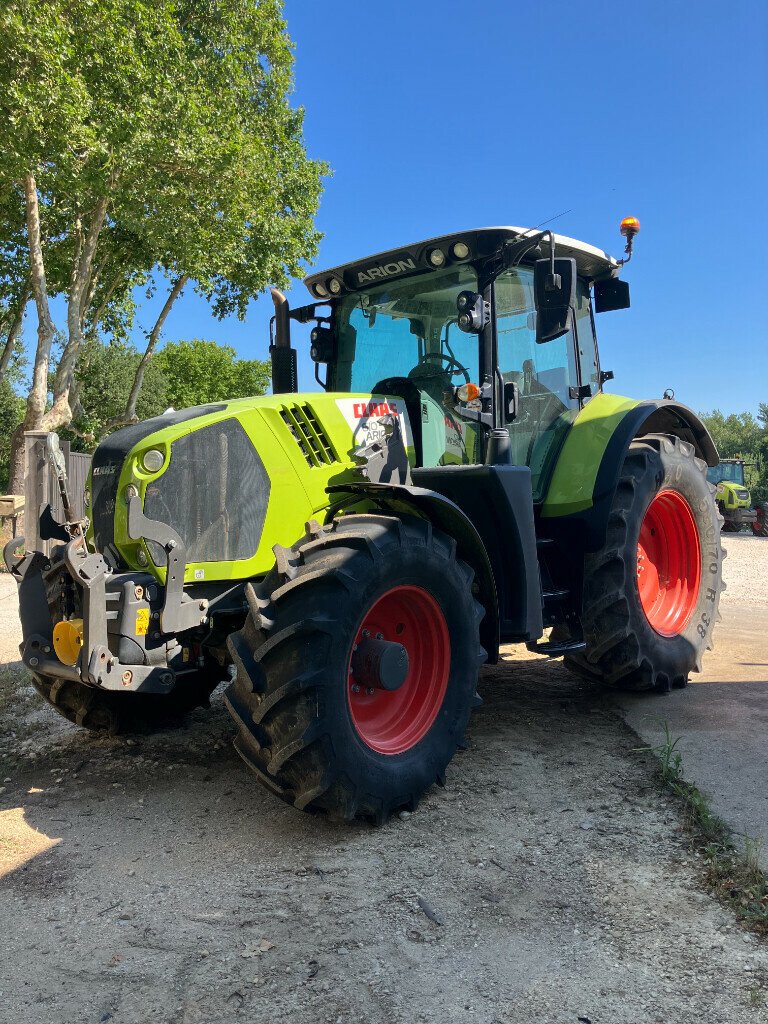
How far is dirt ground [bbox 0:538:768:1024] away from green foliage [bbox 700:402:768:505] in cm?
2324

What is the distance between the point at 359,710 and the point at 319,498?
1061 mm

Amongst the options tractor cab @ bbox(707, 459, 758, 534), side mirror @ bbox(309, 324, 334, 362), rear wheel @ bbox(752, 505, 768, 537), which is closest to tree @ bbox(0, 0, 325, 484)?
side mirror @ bbox(309, 324, 334, 362)

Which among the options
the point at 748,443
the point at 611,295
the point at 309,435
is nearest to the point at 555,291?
the point at 309,435

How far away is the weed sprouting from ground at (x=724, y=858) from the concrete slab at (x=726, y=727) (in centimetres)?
6

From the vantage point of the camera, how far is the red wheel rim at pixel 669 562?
6.00 meters

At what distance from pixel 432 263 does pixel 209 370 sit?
1609 inches

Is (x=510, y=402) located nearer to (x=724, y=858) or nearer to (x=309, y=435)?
(x=309, y=435)

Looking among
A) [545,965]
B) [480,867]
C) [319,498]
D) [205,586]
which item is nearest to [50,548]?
[205,586]

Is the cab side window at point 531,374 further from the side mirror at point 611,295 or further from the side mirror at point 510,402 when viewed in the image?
the side mirror at point 611,295

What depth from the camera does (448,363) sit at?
4902 millimetres

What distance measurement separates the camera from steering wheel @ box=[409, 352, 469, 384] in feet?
15.9

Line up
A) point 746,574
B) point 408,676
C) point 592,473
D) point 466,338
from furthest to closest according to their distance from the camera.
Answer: point 746,574, point 592,473, point 466,338, point 408,676

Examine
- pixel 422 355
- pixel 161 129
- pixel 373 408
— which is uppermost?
pixel 161 129

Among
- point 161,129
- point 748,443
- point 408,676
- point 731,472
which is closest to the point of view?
point 408,676
